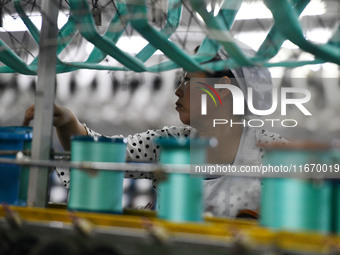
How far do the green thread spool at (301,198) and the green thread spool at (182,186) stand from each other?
121 millimetres

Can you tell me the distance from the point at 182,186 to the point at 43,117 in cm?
35

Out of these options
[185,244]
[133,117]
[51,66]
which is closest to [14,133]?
[51,66]

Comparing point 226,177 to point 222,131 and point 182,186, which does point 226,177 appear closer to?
point 222,131

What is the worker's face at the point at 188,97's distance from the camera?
4.00ft

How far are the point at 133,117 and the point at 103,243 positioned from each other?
5.30ft

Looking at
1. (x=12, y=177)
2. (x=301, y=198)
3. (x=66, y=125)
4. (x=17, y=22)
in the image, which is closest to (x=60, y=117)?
(x=66, y=125)

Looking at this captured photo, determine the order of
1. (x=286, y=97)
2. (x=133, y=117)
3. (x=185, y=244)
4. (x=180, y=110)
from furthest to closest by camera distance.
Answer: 1. (x=133, y=117)
2. (x=180, y=110)
3. (x=286, y=97)
4. (x=185, y=244)

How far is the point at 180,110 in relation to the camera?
1.36 metres

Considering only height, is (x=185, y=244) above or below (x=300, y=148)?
below

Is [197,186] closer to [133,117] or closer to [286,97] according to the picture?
[286,97]

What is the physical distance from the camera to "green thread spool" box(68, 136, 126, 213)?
2.27 ft

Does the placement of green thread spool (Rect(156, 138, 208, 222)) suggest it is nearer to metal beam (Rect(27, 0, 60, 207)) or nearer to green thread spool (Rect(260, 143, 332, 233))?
green thread spool (Rect(260, 143, 332, 233))

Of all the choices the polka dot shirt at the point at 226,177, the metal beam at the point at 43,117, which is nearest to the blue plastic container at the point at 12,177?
the metal beam at the point at 43,117

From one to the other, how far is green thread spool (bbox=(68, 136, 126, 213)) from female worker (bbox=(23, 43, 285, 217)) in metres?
0.36
